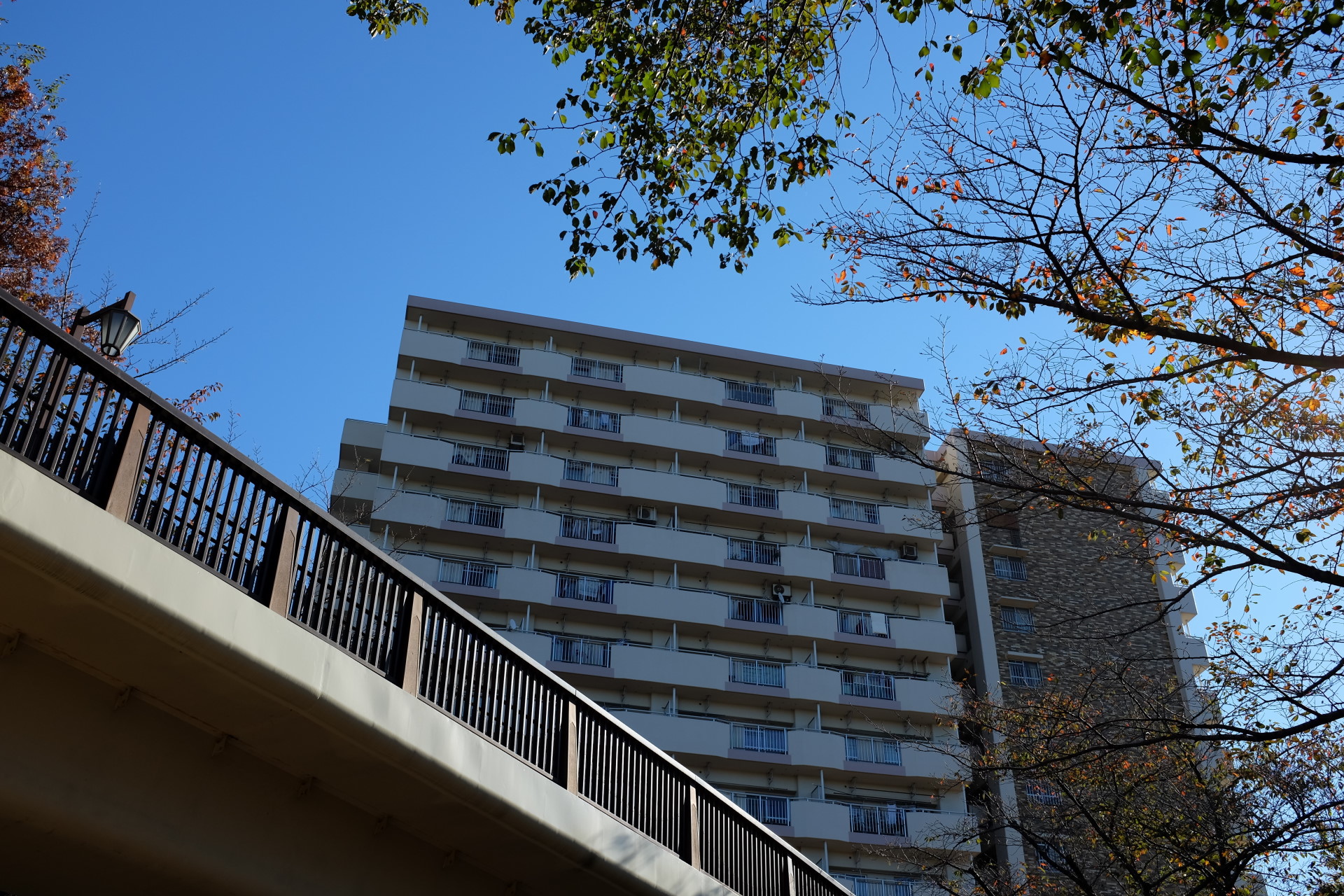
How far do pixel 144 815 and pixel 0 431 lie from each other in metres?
2.80

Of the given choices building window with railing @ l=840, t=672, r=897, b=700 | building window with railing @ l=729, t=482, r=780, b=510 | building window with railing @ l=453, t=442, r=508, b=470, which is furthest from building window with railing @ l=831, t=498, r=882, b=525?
building window with railing @ l=453, t=442, r=508, b=470

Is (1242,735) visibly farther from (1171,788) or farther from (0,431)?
(1171,788)

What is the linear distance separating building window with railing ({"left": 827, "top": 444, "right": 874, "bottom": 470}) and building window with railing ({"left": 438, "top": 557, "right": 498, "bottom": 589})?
15397 mm

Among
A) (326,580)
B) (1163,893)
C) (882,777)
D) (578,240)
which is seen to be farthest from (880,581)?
(326,580)

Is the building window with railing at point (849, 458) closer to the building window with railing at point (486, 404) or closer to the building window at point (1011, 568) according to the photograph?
the building window at point (1011, 568)

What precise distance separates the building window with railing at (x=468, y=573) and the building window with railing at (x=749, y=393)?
13.3m

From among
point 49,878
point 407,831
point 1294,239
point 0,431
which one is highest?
point 1294,239

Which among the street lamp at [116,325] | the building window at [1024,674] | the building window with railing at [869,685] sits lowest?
the street lamp at [116,325]

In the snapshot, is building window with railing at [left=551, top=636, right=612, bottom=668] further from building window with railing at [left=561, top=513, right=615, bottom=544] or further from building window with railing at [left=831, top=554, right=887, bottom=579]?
building window with railing at [left=831, top=554, right=887, bottom=579]

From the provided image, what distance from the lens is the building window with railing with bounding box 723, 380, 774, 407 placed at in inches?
1912

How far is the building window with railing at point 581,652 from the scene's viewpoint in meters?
40.0

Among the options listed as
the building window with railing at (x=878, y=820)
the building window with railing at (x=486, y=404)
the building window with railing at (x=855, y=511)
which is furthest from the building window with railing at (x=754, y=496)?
the building window with railing at (x=878, y=820)

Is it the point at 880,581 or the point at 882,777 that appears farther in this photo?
the point at 880,581

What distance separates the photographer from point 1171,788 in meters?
21.4
